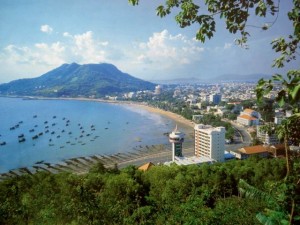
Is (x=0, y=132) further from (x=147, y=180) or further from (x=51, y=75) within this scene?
(x=51, y=75)

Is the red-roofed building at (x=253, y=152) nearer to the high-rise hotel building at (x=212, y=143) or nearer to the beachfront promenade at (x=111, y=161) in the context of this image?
the high-rise hotel building at (x=212, y=143)

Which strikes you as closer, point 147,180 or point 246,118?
point 147,180

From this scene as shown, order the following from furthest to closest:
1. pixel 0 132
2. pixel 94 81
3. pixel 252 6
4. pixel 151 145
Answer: pixel 94 81 < pixel 0 132 < pixel 151 145 < pixel 252 6

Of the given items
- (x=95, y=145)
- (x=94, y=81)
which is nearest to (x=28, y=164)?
(x=95, y=145)

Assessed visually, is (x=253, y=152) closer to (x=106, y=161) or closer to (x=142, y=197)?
(x=106, y=161)

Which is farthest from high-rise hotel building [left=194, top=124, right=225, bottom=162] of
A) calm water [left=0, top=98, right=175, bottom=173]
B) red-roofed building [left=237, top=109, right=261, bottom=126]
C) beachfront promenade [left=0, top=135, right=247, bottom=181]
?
red-roofed building [left=237, top=109, right=261, bottom=126]

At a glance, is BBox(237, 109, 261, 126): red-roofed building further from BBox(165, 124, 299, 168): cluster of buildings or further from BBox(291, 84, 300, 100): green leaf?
BBox(291, 84, 300, 100): green leaf

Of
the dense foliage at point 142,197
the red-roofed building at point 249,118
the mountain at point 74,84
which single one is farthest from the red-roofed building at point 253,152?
the mountain at point 74,84
